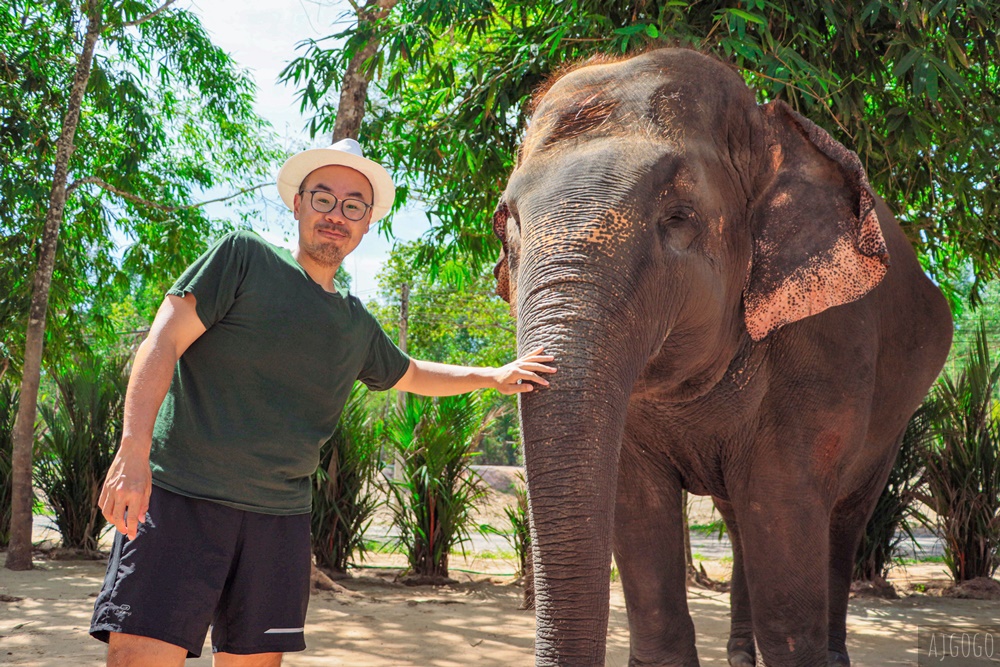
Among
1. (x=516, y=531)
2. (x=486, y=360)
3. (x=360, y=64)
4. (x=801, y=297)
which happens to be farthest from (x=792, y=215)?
(x=486, y=360)

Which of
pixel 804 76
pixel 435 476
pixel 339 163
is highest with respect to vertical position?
pixel 804 76

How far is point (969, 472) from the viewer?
25.7 feet

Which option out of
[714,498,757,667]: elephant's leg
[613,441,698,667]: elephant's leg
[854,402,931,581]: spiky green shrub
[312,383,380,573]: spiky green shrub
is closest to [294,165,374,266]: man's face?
[613,441,698,667]: elephant's leg

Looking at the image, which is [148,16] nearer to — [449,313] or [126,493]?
[126,493]

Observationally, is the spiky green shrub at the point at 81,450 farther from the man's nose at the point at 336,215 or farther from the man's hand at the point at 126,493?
the man's hand at the point at 126,493

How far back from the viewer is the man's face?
9.27 feet

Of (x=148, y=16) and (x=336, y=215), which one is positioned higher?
(x=148, y=16)

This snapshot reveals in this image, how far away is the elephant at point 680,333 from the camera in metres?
2.26

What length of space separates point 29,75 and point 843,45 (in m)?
7.84

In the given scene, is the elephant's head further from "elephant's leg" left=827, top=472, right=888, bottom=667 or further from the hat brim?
"elephant's leg" left=827, top=472, right=888, bottom=667

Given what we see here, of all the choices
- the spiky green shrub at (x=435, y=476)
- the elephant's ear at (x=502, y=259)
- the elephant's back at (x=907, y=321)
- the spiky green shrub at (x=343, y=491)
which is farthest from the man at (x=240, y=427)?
the spiky green shrub at (x=343, y=491)

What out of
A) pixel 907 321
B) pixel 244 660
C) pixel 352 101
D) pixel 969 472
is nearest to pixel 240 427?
pixel 244 660

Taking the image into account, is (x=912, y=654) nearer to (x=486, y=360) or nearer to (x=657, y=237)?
(x=657, y=237)

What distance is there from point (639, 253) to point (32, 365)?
7.08 m
